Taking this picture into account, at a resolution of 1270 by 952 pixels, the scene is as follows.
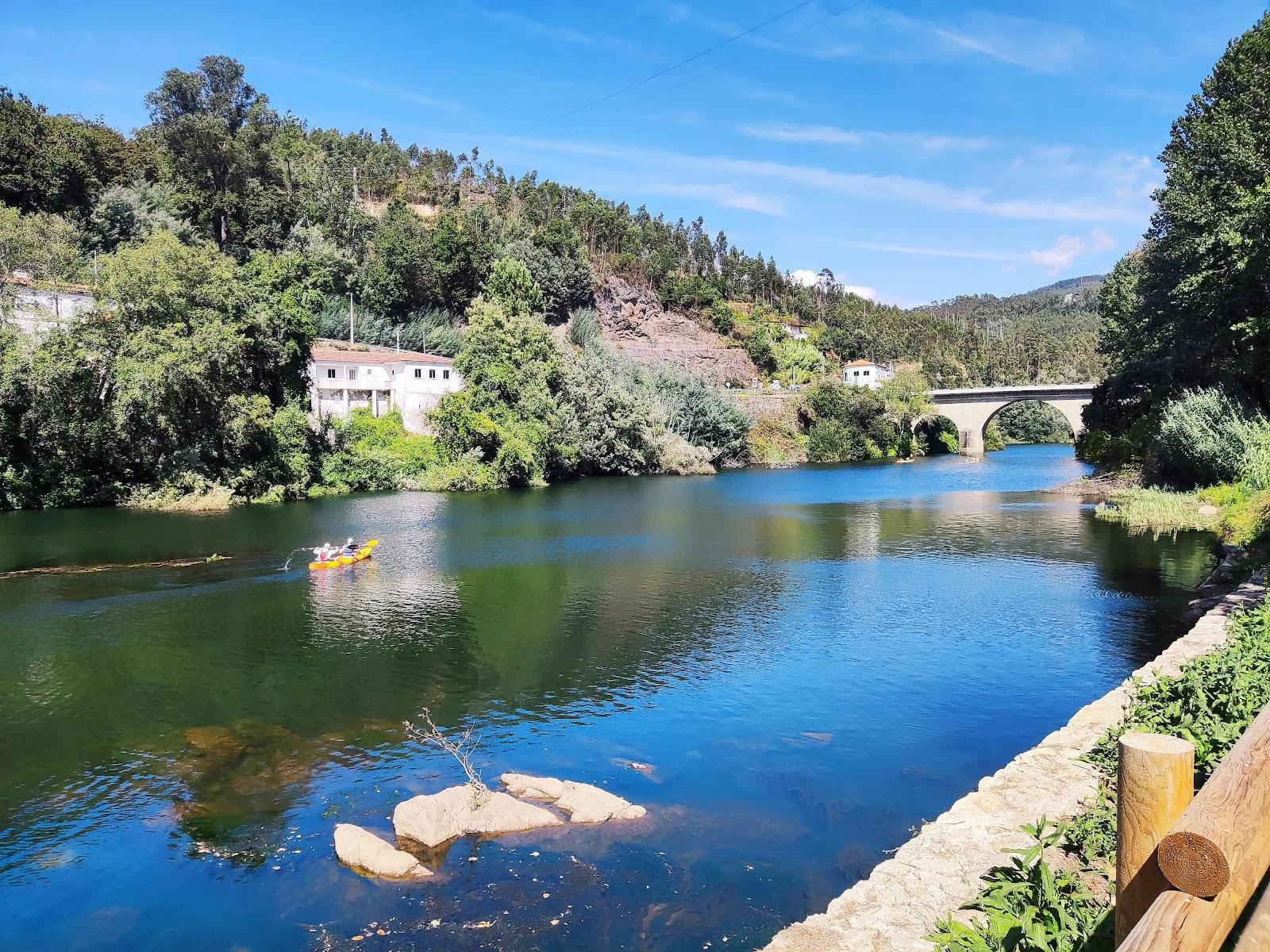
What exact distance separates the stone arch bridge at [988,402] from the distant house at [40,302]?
8890 cm

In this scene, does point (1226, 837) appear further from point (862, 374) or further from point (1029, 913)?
point (862, 374)

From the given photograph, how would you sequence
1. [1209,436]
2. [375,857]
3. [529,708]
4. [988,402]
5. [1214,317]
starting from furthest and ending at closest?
[988,402] < [1214,317] < [1209,436] < [529,708] < [375,857]

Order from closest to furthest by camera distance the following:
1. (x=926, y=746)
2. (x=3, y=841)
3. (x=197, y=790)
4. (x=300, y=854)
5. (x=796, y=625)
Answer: (x=300, y=854), (x=3, y=841), (x=197, y=790), (x=926, y=746), (x=796, y=625)

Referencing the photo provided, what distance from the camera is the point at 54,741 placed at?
18234 mm

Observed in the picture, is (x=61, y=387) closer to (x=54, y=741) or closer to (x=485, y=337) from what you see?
(x=485, y=337)

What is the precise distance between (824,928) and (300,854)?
8442mm

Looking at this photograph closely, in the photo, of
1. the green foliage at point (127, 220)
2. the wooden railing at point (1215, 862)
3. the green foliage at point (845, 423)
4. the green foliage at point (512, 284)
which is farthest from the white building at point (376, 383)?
the wooden railing at point (1215, 862)

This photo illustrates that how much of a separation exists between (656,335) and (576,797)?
114665 mm

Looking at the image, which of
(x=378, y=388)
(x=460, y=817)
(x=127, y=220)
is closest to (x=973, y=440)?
(x=378, y=388)

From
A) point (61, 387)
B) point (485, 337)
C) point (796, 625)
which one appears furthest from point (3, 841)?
point (485, 337)

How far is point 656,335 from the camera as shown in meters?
126

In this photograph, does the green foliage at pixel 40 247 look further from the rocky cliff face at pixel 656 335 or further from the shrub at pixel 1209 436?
the shrub at pixel 1209 436

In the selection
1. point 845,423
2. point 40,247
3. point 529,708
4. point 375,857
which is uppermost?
point 40,247

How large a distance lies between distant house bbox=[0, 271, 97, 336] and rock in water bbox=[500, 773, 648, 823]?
4785 cm
